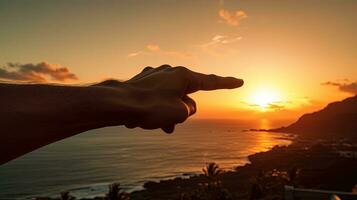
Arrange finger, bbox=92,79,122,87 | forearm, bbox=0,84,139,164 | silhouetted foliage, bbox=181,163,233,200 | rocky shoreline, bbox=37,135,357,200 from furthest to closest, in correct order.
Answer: rocky shoreline, bbox=37,135,357,200
silhouetted foliage, bbox=181,163,233,200
finger, bbox=92,79,122,87
forearm, bbox=0,84,139,164

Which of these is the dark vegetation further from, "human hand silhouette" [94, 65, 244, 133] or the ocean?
"human hand silhouette" [94, 65, 244, 133]

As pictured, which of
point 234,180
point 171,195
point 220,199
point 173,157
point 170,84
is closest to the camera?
point 170,84

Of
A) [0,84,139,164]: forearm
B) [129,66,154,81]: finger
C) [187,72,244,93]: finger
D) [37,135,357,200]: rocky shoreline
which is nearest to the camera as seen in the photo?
[0,84,139,164]: forearm

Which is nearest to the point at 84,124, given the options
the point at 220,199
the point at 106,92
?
the point at 106,92

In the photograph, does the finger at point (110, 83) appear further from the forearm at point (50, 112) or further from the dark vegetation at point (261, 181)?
the dark vegetation at point (261, 181)

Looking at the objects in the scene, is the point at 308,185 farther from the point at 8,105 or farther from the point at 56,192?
the point at 8,105

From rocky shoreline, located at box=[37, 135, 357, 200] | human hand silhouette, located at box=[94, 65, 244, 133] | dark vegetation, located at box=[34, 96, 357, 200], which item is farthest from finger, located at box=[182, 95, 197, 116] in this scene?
rocky shoreline, located at box=[37, 135, 357, 200]

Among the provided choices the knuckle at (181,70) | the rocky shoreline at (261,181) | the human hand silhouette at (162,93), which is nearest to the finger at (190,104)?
the human hand silhouette at (162,93)
